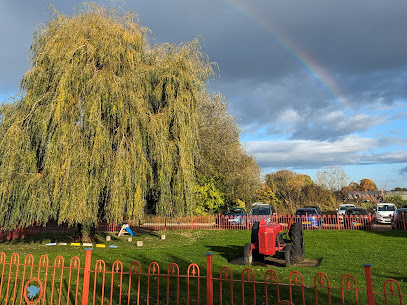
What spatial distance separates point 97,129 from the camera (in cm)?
1238

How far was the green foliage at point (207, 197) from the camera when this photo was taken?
28.3 m

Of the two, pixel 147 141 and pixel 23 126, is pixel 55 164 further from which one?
pixel 147 141

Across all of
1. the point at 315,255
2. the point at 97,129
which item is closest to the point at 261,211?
the point at 315,255

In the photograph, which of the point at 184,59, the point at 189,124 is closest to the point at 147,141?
the point at 189,124

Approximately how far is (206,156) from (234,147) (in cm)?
316

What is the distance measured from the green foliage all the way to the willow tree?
13213 millimetres

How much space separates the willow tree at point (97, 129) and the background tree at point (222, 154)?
452 inches

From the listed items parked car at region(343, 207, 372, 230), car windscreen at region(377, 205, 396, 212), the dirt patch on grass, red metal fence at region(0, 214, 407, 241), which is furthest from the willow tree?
car windscreen at region(377, 205, 396, 212)

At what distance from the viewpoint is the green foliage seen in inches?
1113

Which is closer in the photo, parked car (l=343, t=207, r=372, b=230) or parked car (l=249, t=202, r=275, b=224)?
parked car (l=343, t=207, r=372, b=230)

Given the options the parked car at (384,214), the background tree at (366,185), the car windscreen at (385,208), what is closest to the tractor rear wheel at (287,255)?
the parked car at (384,214)

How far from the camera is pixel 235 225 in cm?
2359

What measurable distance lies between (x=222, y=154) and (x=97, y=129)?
53.6 ft

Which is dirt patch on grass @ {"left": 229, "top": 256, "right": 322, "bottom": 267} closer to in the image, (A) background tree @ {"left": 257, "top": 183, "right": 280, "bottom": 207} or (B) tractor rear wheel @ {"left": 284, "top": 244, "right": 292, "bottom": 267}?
(B) tractor rear wheel @ {"left": 284, "top": 244, "right": 292, "bottom": 267}
